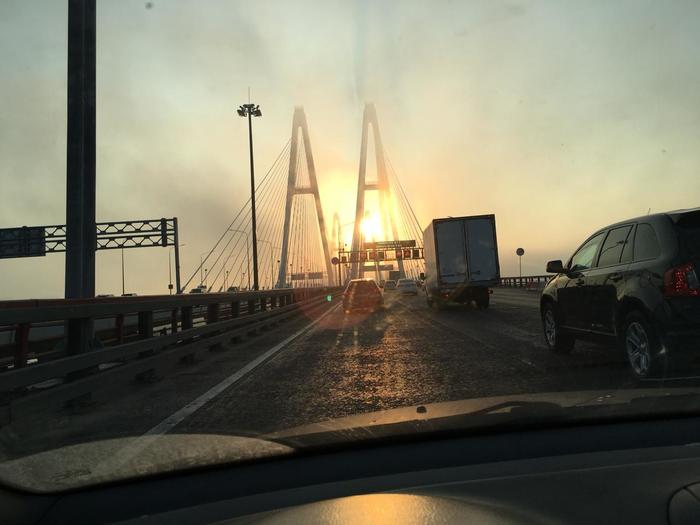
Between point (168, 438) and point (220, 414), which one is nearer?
point (168, 438)

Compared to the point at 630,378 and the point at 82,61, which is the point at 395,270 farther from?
the point at 630,378

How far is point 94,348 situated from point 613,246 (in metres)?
6.69

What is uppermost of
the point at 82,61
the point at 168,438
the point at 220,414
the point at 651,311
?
the point at 82,61

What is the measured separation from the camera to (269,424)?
539 cm

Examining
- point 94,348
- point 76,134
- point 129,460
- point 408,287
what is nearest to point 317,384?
point 94,348

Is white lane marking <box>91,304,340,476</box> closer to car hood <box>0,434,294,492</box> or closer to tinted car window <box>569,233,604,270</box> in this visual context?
car hood <box>0,434,294,492</box>

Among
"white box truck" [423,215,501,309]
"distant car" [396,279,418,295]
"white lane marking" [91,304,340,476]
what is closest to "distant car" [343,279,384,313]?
"white box truck" [423,215,501,309]

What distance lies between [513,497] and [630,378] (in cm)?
514

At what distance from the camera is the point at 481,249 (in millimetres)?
24031

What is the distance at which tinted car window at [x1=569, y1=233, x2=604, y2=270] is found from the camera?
823cm

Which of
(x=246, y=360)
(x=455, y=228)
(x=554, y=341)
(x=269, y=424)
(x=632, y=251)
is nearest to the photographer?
(x=269, y=424)

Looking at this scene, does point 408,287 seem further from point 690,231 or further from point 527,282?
point 690,231

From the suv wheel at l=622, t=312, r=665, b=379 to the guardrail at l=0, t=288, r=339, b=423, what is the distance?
6.03m

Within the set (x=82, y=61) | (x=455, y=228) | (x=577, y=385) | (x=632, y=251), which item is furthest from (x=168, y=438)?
(x=455, y=228)
